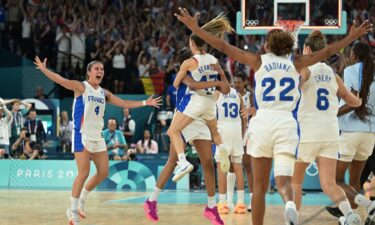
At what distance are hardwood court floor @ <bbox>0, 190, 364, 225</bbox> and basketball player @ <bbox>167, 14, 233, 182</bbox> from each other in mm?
1166

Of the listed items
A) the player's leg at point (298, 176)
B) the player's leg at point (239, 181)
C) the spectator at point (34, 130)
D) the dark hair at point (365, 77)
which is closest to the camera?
the player's leg at point (298, 176)

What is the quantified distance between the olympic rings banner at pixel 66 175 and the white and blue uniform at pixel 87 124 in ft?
27.0

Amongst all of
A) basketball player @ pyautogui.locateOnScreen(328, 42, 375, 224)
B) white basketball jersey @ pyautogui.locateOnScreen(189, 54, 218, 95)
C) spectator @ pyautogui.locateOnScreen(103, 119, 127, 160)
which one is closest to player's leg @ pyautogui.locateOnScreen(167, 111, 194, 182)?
white basketball jersey @ pyautogui.locateOnScreen(189, 54, 218, 95)

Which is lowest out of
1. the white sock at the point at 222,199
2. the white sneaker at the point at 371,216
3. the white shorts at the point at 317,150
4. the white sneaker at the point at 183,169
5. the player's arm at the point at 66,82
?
the white sock at the point at 222,199

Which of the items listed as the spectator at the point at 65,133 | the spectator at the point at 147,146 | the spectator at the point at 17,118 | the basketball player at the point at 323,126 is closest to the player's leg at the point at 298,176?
the basketball player at the point at 323,126

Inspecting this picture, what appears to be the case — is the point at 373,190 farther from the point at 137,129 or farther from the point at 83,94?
the point at 137,129

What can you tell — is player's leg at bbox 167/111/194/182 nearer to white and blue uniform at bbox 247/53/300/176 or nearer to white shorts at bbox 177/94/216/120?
white shorts at bbox 177/94/216/120

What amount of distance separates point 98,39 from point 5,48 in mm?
3358

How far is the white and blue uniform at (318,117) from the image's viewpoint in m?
8.30

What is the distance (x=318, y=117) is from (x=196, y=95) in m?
2.08

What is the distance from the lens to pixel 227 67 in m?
21.1

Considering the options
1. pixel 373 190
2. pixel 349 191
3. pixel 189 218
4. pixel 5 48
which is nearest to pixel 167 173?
pixel 189 218

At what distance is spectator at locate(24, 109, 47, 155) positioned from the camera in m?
19.8

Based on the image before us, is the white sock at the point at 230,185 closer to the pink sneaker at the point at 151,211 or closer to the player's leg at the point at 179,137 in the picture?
the pink sneaker at the point at 151,211
